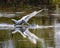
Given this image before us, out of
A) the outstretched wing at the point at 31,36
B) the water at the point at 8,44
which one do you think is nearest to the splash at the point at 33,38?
the outstretched wing at the point at 31,36

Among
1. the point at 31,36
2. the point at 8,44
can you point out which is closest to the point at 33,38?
the point at 31,36

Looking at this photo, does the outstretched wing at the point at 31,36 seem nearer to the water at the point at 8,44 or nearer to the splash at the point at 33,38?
the splash at the point at 33,38

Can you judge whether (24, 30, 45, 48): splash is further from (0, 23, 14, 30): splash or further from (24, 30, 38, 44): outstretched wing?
(0, 23, 14, 30): splash

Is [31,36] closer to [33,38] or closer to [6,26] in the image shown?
[33,38]

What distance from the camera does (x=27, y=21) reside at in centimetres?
176

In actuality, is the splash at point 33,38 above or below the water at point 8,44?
above

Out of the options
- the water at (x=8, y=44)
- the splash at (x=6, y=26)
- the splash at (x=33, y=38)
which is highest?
the splash at (x=6, y=26)

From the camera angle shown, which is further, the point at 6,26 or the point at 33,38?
the point at 6,26

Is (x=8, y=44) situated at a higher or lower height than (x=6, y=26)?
lower

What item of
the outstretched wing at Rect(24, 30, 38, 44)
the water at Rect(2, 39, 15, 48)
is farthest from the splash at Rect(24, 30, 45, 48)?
the water at Rect(2, 39, 15, 48)

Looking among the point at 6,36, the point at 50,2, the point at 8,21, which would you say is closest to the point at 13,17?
the point at 8,21

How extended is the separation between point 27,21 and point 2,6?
261 millimetres

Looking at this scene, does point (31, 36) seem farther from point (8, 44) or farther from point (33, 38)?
point (8, 44)

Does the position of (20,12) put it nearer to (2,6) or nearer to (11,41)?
(2,6)
